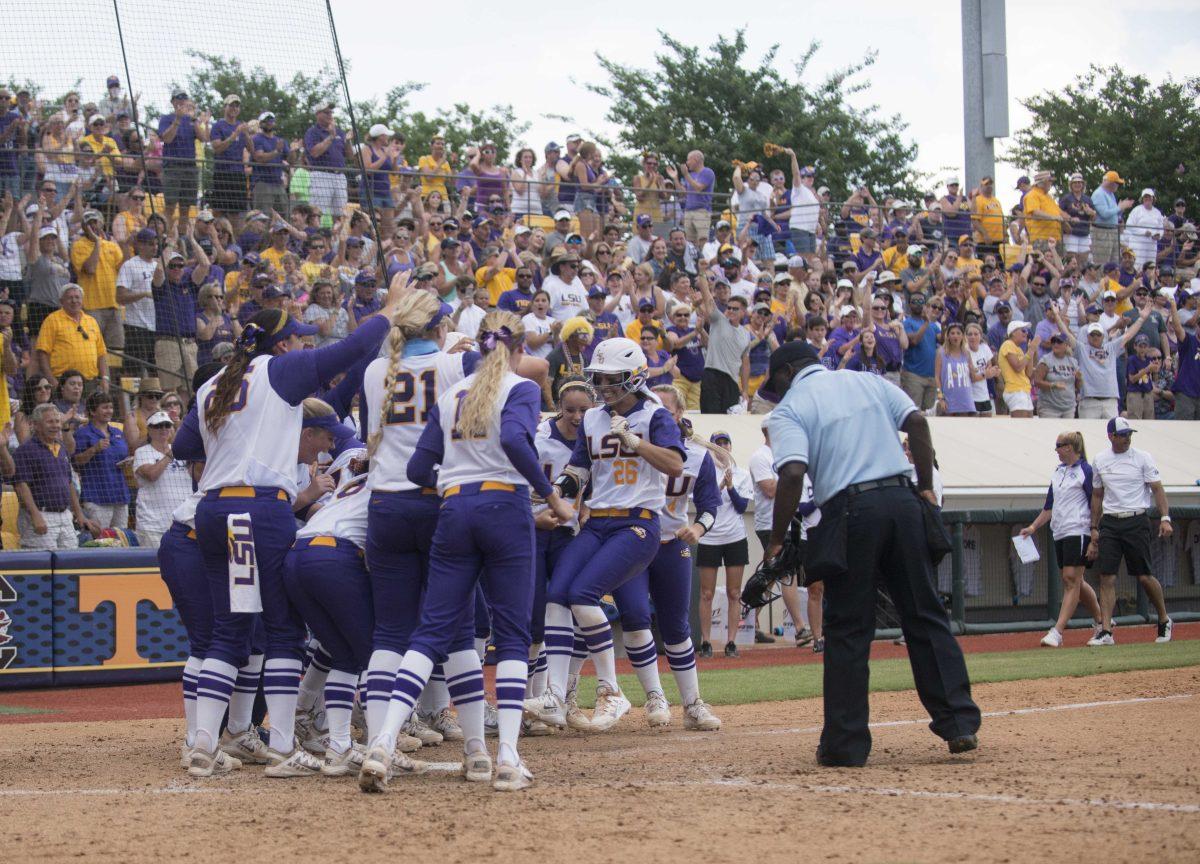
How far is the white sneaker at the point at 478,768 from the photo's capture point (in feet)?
22.3

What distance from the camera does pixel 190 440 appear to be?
7.45 metres

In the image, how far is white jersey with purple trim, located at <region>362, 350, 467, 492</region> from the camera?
6973mm

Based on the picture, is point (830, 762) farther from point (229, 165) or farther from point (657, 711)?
point (229, 165)

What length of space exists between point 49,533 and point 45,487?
44 cm

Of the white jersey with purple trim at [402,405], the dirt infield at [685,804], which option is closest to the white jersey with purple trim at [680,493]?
the dirt infield at [685,804]

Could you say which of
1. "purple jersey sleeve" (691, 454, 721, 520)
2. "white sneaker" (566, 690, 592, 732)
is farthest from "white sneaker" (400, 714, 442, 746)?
"purple jersey sleeve" (691, 454, 721, 520)

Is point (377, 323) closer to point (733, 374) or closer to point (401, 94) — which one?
point (733, 374)

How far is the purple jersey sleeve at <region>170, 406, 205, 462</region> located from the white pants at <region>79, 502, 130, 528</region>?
7.20m

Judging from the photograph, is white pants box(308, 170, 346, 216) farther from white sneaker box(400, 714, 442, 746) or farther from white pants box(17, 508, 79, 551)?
white sneaker box(400, 714, 442, 746)

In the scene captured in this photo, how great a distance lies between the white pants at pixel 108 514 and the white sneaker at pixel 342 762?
25.5ft

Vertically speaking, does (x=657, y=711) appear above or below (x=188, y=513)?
below

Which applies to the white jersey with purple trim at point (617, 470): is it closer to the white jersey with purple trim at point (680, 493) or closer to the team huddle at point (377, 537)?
the team huddle at point (377, 537)

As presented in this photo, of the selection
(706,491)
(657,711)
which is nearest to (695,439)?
(706,491)

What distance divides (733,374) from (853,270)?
4.05 metres
